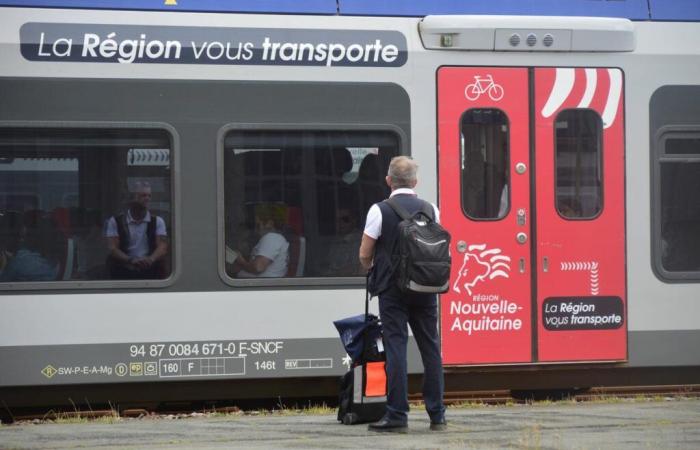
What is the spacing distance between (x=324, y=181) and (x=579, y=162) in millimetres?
1973

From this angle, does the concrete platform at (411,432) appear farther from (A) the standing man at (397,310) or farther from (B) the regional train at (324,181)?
(B) the regional train at (324,181)

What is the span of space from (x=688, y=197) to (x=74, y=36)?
481 cm

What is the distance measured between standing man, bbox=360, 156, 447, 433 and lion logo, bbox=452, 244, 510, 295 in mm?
1978

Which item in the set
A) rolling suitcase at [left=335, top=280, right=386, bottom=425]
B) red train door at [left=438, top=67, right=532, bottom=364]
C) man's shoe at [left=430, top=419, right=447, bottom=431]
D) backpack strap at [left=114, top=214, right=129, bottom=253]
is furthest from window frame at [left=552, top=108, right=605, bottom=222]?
backpack strap at [left=114, top=214, right=129, bottom=253]

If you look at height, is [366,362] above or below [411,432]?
above

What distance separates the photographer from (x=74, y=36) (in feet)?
29.5

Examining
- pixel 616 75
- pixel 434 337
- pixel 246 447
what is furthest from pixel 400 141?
pixel 246 447

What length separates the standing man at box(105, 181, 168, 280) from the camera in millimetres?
9094

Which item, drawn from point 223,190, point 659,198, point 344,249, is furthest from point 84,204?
point 659,198

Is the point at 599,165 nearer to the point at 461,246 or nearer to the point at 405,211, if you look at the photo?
the point at 461,246

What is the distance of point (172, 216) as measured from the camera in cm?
916

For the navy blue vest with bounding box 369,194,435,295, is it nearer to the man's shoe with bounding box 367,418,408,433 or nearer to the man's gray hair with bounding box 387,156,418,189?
the man's gray hair with bounding box 387,156,418,189

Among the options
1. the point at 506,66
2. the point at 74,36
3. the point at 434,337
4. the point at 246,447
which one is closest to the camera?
the point at 246,447

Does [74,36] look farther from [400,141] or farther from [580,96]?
[580,96]
